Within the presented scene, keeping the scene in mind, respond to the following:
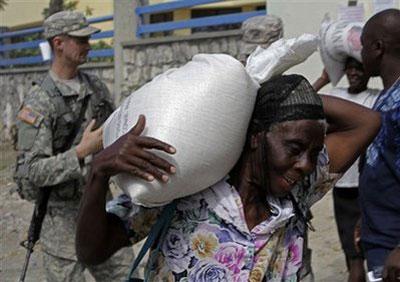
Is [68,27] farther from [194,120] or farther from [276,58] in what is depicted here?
[194,120]

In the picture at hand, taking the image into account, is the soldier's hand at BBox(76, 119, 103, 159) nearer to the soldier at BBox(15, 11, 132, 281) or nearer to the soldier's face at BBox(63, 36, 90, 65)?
the soldier at BBox(15, 11, 132, 281)

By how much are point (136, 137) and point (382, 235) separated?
154 cm

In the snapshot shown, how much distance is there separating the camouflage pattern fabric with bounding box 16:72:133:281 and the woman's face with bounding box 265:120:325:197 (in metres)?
1.95

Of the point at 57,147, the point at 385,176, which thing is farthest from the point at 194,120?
the point at 57,147

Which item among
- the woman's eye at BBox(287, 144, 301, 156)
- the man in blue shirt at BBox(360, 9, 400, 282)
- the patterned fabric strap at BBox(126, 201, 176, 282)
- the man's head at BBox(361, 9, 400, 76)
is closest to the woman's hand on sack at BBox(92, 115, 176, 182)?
the patterned fabric strap at BBox(126, 201, 176, 282)

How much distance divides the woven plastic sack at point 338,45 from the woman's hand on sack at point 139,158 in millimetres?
2690

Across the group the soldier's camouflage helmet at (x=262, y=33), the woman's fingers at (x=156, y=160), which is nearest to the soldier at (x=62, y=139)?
the soldier's camouflage helmet at (x=262, y=33)

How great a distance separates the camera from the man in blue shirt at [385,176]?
322 centimetres

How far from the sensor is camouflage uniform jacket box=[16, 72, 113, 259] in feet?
13.3

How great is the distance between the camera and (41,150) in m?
4.06

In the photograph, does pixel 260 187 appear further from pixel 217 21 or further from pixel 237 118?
pixel 217 21

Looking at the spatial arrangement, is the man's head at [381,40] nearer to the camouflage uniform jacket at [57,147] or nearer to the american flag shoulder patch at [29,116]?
the camouflage uniform jacket at [57,147]

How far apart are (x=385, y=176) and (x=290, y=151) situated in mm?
1202

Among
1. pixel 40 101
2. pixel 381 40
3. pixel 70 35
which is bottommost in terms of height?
pixel 40 101
